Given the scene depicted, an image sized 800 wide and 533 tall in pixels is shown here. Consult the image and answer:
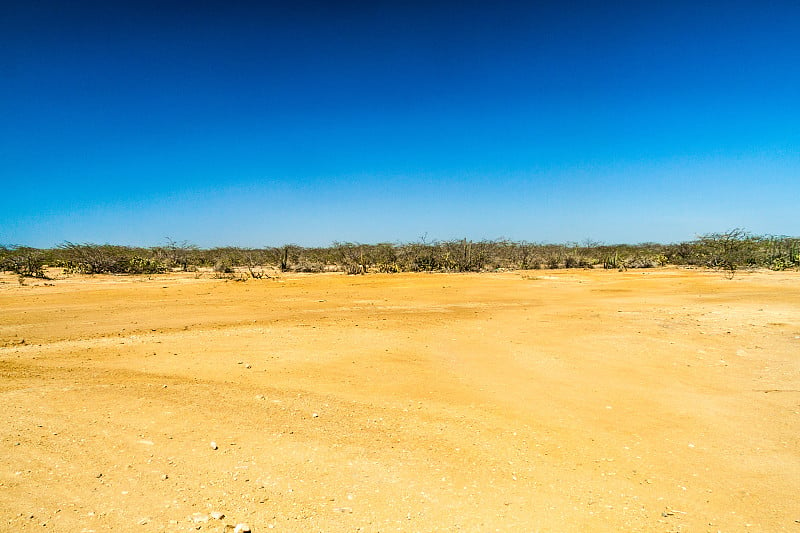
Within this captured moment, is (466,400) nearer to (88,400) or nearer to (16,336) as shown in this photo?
(88,400)

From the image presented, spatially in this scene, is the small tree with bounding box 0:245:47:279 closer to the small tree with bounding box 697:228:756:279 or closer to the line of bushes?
the line of bushes

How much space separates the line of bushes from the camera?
2506 cm

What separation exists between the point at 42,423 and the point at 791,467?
22.7 ft

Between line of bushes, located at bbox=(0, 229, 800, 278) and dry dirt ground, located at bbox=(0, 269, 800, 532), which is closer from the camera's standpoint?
dry dirt ground, located at bbox=(0, 269, 800, 532)

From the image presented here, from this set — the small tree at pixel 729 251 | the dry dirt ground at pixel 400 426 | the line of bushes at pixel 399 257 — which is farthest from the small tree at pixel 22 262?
the small tree at pixel 729 251

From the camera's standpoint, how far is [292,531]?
116 inches

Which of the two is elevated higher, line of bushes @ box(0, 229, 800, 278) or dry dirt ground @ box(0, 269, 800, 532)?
line of bushes @ box(0, 229, 800, 278)

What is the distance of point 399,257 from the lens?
101 feet

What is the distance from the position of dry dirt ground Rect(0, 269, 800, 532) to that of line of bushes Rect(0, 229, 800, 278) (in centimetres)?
1809

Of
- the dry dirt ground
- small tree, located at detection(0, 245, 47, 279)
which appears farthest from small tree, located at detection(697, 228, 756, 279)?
small tree, located at detection(0, 245, 47, 279)

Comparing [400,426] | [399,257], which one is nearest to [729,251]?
[399,257]

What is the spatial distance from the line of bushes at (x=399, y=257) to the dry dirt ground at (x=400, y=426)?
18092 mm

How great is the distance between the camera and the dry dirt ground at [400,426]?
3.19 metres

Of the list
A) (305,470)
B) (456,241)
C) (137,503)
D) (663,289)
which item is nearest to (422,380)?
(305,470)
